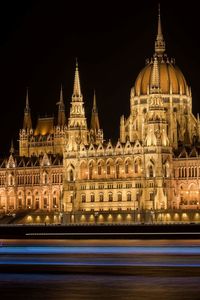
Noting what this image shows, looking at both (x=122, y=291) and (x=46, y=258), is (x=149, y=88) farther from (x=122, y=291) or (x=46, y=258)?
(x=122, y=291)

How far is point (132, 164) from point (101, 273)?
115344 millimetres

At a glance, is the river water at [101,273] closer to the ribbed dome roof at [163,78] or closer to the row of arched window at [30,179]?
the row of arched window at [30,179]

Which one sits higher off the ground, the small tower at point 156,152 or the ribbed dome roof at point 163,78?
the ribbed dome roof at point 163,78

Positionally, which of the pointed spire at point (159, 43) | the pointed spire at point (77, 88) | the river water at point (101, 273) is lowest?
the river water at point (101, 273)

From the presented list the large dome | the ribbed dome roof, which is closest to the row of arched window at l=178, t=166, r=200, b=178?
the ribbed dome roof

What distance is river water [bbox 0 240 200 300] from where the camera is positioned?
44.2m

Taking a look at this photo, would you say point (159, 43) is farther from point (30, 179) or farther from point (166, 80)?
point (30, 179)

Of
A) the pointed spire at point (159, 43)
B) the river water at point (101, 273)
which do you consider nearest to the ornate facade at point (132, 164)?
the pointed spire at point (159, 43)

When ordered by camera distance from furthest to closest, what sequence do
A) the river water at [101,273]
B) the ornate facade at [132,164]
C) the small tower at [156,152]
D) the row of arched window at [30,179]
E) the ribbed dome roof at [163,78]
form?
1. the ribbed dome roof at [163,78]
2. the row of arched window at [30,179]
3. the ornate facade at [132,164]
4. the small tower at [156,152]
5. the river water at [101,273]

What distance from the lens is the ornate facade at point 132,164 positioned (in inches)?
6501

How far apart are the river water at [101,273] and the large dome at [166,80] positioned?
11524 centimetres

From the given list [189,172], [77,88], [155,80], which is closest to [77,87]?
[77,88]

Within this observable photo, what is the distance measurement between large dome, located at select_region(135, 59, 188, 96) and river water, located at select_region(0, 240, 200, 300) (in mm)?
115239

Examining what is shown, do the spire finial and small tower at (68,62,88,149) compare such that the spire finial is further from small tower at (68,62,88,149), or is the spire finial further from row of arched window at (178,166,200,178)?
row of arched window at (178,166,200,178)
